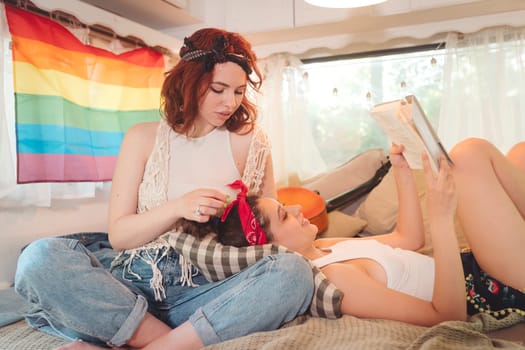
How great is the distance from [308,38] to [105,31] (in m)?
1.09

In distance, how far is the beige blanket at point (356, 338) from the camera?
3.16 ft

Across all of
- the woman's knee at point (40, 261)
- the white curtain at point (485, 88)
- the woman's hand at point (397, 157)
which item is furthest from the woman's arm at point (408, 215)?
the white curtain at point (485, 88)

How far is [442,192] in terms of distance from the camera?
3.62ft

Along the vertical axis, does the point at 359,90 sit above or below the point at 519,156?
above

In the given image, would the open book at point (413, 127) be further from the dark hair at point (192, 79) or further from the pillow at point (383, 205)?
the pillow at point (383, 205)

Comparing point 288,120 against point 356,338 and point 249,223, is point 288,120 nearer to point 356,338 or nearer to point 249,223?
point 249,223

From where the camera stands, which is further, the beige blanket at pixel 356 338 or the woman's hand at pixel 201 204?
the woman's hand at pixel 201 204

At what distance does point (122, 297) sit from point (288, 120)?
5.99 feet

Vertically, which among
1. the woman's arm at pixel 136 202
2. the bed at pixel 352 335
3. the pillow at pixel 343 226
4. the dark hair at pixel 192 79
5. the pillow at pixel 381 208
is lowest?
the bed at pixel 352 335

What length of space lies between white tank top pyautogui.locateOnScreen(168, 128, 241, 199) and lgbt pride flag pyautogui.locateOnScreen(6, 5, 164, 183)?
61cm

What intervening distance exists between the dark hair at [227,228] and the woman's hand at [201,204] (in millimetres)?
67

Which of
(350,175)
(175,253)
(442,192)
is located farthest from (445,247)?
(350,175)

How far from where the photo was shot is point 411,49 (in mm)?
2611

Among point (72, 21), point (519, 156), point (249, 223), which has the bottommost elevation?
point (249, 223)
